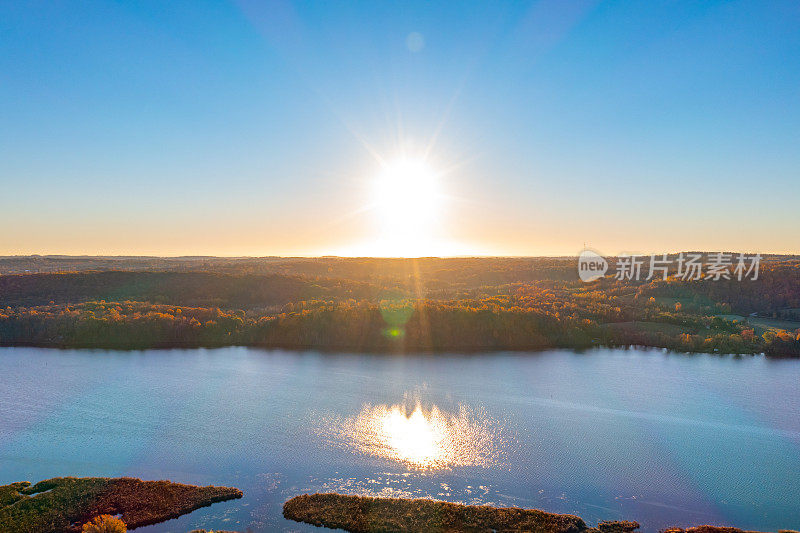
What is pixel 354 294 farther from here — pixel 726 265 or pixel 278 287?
pixel 726 265

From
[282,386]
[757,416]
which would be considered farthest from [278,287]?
[757,416]

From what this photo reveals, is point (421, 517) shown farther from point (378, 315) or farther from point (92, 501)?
point (378, 315)

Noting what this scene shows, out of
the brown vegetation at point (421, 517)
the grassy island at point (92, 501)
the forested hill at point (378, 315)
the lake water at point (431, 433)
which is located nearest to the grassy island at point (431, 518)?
the brown vegetation at point (421, 517)

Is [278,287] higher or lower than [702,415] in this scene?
higher

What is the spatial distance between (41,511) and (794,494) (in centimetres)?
2483

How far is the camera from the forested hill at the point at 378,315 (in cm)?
4484

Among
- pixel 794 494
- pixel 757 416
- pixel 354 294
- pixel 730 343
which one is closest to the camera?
pixel 794 494

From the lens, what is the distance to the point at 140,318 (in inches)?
1885

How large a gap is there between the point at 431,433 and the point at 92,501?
13.0 m

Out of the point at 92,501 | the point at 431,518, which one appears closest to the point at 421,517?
the point at 431,518

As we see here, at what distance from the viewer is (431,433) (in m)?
21.9

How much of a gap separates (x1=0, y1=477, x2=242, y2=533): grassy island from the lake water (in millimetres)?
735

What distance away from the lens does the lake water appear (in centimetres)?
1652

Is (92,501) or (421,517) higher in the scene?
(421,517)
